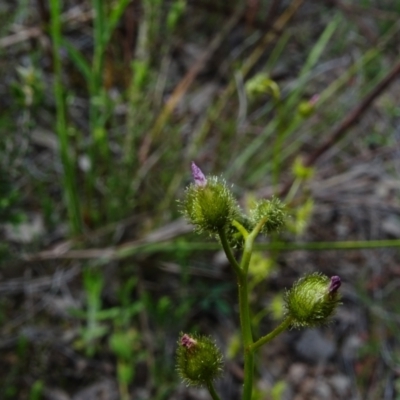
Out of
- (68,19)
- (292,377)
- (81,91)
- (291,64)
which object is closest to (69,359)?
(292,377)

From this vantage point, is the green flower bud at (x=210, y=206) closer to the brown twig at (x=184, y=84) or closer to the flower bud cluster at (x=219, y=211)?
the flower bud cluster at (x=219, y=211)

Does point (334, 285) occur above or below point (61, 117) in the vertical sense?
below

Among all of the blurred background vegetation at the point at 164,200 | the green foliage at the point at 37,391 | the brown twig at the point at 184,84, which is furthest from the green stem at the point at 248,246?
the brown twig at the point at 184,84

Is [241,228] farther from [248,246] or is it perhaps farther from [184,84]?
[184,84]

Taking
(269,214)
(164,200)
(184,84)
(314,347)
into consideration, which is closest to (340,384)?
(314,347)

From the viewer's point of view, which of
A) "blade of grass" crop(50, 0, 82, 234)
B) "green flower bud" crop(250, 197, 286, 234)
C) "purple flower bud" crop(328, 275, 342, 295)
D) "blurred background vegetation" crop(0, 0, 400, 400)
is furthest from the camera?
"blurred background vegetation" crop(0, 0, 400, 400)

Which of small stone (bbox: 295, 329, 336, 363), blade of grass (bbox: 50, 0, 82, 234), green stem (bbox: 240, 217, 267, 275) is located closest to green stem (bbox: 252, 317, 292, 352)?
green stem (bbox: 240, 217, 267, 275)

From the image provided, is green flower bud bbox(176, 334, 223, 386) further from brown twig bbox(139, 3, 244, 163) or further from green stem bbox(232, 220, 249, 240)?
brown twig bbox(139, 3, 244, 163)
